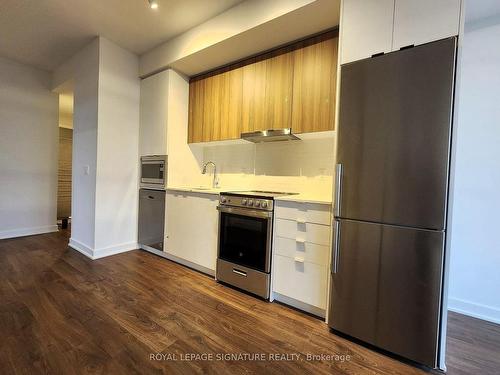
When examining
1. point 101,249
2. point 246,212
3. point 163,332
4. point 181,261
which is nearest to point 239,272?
point 246,212

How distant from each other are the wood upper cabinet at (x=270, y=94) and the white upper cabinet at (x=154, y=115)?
364 mm

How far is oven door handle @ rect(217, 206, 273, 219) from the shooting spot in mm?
2121

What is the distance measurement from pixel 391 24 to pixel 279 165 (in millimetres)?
1577

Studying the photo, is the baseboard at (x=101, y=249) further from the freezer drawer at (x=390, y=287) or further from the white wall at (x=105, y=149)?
the freezer drawer at (x=390, y=287)

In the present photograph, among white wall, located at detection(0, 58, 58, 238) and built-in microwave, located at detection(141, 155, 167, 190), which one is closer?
built-in microwave, located at detection(141, 155, 167, 190)

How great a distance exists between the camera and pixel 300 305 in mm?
2004

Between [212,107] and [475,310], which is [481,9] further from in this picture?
[212,107]

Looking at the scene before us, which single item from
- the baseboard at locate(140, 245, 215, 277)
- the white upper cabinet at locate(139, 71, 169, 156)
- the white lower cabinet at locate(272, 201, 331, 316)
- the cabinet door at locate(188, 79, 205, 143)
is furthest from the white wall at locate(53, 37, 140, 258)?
the white lower cabinet at locate(272, 201, 331, 316)

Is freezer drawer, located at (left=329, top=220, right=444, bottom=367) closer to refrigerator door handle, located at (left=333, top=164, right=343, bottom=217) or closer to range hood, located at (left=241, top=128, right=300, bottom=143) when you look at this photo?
refrigerator door handle, located at (left=333, top=164, right=343, bottom=217)

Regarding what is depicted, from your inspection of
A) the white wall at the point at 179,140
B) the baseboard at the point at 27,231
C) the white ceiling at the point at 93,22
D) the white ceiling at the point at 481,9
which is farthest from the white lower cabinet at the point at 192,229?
the baseboard at the point at 27,231

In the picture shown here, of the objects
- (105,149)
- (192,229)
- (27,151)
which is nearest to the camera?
(192,229)

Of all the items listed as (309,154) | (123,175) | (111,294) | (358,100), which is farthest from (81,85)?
(358,100)

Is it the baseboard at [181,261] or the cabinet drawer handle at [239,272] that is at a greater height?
the cabinet drawer handle at [239,272]

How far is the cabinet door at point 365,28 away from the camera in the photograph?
5.06 ft
